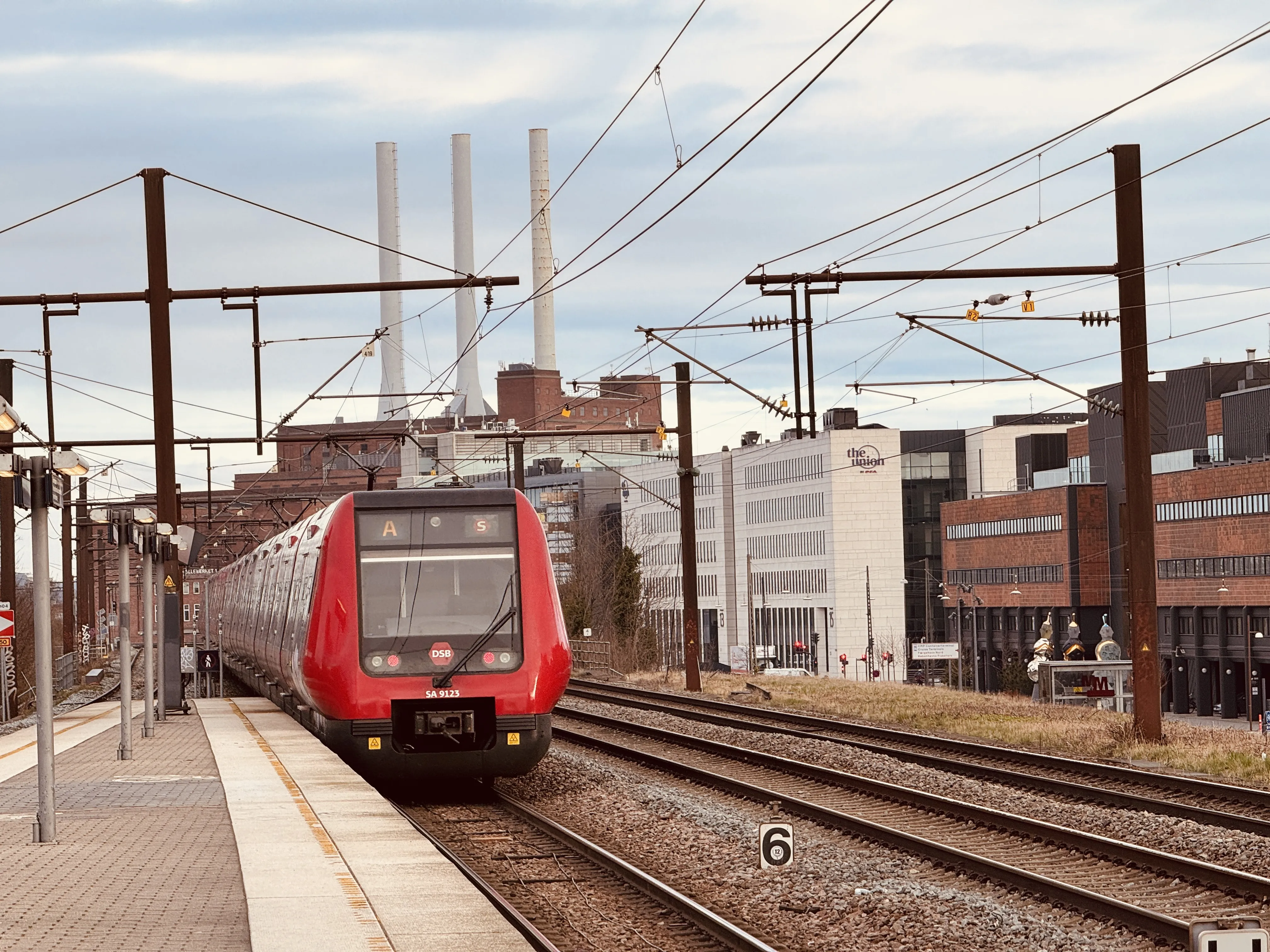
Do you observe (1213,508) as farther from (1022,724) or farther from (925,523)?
(1022,724)

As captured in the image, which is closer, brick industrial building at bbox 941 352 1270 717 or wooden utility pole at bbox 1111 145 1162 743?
wooden utility pole at bbox 1111 145 1162 743

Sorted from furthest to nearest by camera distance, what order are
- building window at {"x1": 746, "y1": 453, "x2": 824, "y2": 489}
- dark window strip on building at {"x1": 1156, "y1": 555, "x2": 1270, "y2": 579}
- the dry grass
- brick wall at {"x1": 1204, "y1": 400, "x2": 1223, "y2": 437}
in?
building window at {"x1": 746, "y1": 453, "x2": 824, "y2": 489} < brick wall at {"x1": 1204, "y1": 400, "x2": 1223, "y2": 437} < dark window strip on building at {"x1": 1156, "y1": 555, "x2": 1270, "y2": 579} < the dry grass

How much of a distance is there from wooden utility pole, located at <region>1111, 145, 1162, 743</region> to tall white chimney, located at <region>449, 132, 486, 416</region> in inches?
4954

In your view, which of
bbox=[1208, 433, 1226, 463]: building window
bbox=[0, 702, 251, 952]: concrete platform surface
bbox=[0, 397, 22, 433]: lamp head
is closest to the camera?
bbox=[0, 702, 251, 952]: concrete platform surface

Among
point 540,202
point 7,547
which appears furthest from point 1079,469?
point 7,547

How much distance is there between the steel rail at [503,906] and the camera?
9680 mm

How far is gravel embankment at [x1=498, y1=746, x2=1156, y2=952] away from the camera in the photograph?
36.0 feet

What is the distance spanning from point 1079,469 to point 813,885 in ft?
339

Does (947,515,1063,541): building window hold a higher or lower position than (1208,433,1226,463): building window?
lower

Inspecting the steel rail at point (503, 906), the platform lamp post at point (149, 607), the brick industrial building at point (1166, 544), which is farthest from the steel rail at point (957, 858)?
the brick industrial building at point (1166, 544)

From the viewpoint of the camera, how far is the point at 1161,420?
105750 millimetres

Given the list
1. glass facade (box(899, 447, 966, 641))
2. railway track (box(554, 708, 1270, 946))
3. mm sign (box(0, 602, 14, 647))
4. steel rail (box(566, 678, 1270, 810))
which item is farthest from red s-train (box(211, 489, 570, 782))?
glass facade (box(899, 447, 966, 641))

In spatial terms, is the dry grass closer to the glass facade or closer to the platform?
the platform

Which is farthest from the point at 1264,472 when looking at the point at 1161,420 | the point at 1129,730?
the point at 1129,730
